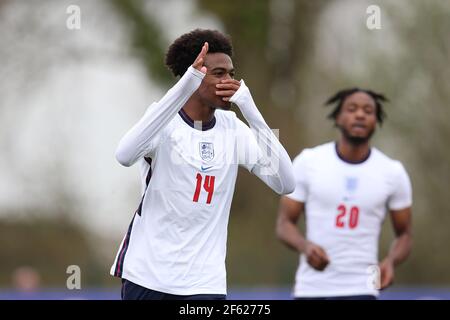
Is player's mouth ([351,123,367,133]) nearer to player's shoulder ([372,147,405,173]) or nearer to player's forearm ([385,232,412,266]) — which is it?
player's shoulder ([372,147,405,173])

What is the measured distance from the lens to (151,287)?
722 centimetres

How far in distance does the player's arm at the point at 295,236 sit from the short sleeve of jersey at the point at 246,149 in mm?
2101

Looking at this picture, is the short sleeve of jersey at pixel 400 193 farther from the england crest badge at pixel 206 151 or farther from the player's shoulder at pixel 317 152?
the england crest badge at pixel 206 151

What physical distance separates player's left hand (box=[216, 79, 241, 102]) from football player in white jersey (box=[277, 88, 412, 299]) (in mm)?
2671

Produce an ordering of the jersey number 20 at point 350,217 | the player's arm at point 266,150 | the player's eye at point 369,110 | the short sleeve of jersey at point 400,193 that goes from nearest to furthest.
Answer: the player's arm at point 266,150
the jersey number 20 at point 350,217
the short sleeve of jersey at point 400,193
the player's eye at point 369,110

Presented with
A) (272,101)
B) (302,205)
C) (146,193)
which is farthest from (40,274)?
(146,193)

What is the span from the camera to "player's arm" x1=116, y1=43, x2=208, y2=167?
699cm

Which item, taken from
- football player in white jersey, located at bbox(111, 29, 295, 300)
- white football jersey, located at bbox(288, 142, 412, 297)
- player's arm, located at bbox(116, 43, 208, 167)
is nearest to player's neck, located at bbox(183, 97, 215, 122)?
football player in white jersey, located at bbox(111, 29, 295, 300)

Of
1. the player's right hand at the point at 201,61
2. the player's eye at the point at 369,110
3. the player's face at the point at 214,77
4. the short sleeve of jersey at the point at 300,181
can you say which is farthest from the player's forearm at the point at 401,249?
the player's right hand at the point at 201,61

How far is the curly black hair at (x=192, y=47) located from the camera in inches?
292

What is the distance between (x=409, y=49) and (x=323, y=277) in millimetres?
15832

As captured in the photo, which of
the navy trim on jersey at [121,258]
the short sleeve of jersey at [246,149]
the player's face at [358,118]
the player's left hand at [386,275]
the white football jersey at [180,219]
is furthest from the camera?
the player's face at [358,118]
